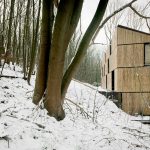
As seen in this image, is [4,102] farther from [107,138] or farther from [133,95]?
[133,95]

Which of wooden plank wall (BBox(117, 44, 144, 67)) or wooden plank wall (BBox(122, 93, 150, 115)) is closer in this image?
wooden plank wall (BBox(122, 93, 150, 115))

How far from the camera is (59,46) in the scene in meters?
5.50

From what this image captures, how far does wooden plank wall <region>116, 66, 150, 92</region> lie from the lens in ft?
66.0

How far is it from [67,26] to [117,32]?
16120 mm

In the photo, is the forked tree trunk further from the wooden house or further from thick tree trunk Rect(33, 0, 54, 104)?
the wooden house

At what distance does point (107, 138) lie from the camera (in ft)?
17.9

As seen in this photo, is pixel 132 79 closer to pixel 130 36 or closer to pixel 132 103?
pixel 132 103

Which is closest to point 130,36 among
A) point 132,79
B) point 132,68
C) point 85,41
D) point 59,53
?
point 132,68

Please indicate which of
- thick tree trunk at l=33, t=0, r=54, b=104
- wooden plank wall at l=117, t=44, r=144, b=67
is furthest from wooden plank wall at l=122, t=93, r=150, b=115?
thick tree trunk at l=33, t=0, r=54, b=104

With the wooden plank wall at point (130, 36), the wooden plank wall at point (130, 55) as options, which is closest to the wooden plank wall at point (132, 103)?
the wooden plank wall at point (130, 55)

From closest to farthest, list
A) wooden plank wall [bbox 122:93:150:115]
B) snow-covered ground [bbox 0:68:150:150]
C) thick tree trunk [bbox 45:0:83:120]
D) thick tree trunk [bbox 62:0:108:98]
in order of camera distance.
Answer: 1. snow-covered ground [bbox 0:68:150:150]
2. thick tree trunk [bbox 45:0:83:120]
3. thick tree trunk [bbox 62:0:108:98]
4. wooden plank wall [bbox 122:93:150:115]

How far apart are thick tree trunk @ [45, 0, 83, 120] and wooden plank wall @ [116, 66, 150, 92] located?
1489 cm

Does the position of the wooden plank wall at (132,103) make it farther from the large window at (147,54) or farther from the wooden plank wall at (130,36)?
the wooden plank wall at (130,36)

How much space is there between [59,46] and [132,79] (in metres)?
15.6
